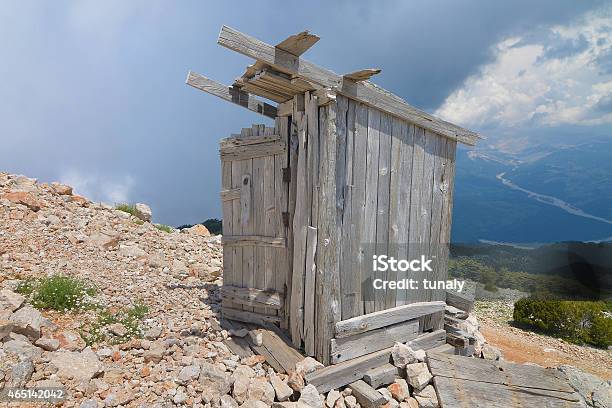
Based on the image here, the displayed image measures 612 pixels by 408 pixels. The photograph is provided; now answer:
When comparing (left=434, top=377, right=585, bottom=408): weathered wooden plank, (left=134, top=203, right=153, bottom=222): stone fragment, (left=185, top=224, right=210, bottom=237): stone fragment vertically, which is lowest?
(left=434, top=377, right=585, bottom=408): weathered wooden plank

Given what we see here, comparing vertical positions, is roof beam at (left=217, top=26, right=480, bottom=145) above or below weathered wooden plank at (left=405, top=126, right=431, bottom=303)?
above

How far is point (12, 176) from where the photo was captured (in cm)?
1058

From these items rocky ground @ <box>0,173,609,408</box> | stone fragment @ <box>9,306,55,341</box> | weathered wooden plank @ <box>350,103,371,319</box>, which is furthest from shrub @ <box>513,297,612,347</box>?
stone fragment @ <box>9,306,55,341</box>

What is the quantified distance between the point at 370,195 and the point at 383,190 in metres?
0.24

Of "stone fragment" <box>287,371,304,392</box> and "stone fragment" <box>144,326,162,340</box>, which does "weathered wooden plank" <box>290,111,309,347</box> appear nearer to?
"stone fragment" <box>287,371,304,392</box>

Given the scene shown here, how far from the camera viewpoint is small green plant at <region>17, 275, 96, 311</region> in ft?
18.2

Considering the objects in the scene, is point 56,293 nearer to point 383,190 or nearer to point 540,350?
point 383,190

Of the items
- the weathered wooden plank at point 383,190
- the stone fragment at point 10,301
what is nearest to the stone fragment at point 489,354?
the weathered wooden plank at point 383,190

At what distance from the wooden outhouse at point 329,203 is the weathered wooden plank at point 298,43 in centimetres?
1

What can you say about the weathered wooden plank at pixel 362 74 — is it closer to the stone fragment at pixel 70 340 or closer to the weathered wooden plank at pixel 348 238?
the weathered wooden plank at pixel 348 238

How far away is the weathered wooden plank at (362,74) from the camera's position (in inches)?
174

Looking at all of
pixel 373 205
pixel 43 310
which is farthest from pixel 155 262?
pixel 373 205

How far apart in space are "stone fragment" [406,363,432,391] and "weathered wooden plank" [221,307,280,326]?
188cm

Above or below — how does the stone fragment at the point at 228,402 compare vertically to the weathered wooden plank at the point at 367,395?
above
